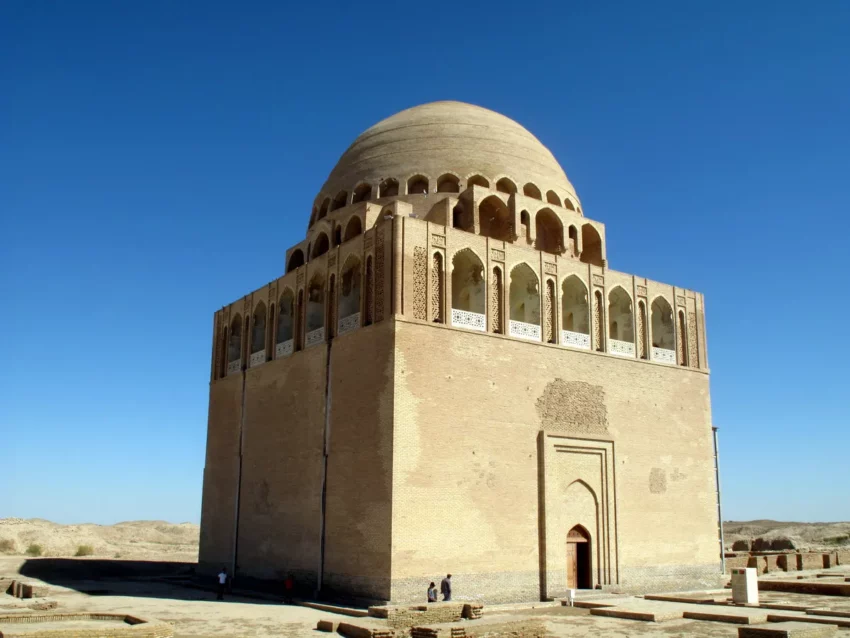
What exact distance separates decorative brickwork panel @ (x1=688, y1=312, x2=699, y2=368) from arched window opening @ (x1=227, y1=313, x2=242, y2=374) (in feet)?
39.0

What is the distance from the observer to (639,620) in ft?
46.4

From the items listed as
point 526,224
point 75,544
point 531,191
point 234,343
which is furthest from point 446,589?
point 75,544

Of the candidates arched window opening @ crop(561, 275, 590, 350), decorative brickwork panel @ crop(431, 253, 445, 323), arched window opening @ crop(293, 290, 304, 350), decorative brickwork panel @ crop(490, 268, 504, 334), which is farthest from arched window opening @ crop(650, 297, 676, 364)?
arched window opening @ crop(293, 290, 304, 350)

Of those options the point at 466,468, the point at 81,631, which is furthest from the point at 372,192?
the point at 81,631

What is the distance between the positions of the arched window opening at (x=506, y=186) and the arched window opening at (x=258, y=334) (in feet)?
22.6

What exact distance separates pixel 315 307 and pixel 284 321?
1.59m

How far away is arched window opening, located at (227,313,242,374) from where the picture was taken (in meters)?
22.5

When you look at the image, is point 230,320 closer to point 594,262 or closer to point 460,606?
point 594,262

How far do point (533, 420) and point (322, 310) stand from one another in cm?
562

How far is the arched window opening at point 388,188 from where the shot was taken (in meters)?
21.4

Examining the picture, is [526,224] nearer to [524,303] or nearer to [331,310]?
[524,303]

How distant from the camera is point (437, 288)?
16.6 meters

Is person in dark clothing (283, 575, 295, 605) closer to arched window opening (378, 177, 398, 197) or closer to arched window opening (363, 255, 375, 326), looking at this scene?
arched window opening (363, 255, 375, 326)

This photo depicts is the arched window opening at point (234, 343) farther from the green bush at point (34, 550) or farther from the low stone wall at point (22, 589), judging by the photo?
the green bush at point (34, 550)
